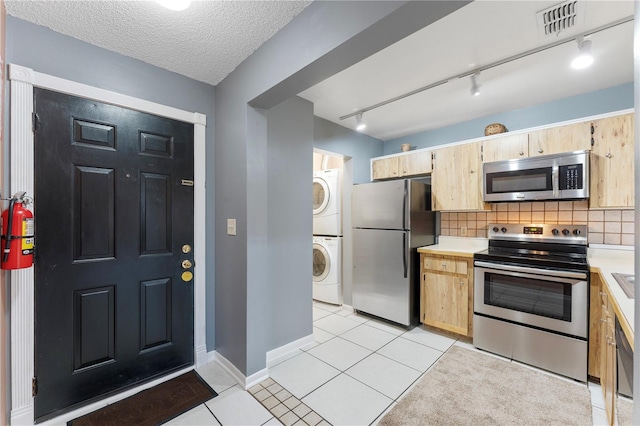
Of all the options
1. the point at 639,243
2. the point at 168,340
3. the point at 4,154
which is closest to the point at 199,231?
the point at 168,340

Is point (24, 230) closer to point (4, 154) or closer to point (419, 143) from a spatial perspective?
point (4, 154)

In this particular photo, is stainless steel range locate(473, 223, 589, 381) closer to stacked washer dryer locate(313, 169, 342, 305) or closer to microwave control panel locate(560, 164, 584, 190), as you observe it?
microwave control panel locate(560, 164, 584, 190)

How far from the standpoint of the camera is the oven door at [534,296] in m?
2.09

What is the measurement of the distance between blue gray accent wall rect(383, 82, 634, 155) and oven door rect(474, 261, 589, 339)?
5.45 feet

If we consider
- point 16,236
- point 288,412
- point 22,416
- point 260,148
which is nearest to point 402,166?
point 260,148

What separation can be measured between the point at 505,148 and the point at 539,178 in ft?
1.45

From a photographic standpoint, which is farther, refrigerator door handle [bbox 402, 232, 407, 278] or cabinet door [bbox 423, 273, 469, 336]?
refrigerator door handle [bbox 402, 232, 407, 278]

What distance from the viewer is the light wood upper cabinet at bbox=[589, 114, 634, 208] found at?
7.17 feet

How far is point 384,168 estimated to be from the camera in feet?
12.4

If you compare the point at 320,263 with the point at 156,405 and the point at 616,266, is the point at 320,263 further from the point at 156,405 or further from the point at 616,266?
the point at 616,266

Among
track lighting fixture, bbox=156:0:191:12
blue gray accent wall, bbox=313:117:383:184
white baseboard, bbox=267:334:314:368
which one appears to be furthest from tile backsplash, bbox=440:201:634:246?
track lighting fixture, bbox=156:0:191:12

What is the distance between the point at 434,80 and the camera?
2.36 meters

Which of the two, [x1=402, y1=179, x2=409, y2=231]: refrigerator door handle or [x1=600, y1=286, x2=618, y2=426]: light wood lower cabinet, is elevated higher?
[x1=402, y1=179, x2=409, y2=231]: refrigerator door handle

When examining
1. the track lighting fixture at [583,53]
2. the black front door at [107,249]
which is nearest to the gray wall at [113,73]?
the black front door at [107,249]
